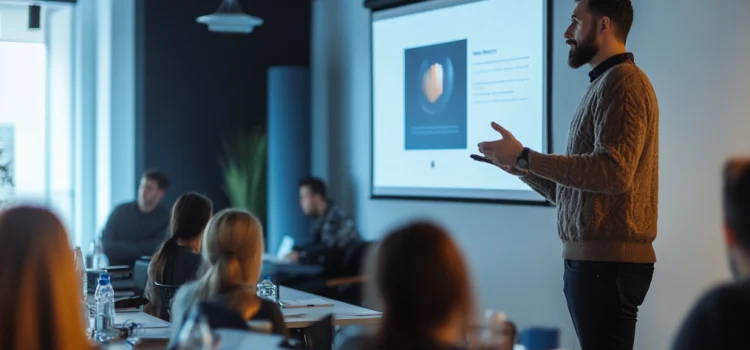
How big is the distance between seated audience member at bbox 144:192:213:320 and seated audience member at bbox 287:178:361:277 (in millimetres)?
2644

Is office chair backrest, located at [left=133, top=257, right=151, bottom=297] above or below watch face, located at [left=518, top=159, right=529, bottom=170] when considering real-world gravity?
below

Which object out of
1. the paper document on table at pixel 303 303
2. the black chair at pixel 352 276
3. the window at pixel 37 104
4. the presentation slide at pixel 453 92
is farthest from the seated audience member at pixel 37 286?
the window at pixel 37 104

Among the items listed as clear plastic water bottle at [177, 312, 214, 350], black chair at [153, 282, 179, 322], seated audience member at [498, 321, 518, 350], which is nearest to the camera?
clear plastic water bottle at [177, 312, 214, 350]

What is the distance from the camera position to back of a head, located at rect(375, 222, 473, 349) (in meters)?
1.85

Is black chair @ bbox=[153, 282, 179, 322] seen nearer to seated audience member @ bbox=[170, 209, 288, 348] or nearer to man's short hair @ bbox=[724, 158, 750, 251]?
seated audience member @ bbox=[170, 209, 288, 348]

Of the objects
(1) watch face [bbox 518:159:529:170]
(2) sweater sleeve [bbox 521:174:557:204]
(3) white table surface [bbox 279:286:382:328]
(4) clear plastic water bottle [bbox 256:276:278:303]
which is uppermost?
(1) watch face [bbox 518:159:529:170]

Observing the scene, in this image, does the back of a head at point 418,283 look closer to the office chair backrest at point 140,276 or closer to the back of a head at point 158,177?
the office chair backrest at point 140,276

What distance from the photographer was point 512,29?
6215 mm

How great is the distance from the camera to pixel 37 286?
1.96 meters

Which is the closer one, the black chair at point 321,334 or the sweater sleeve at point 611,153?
the sweater sleeve at point 611,153

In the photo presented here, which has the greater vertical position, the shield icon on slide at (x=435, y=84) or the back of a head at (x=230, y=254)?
the shield icon on slide at (x=435, y=84)

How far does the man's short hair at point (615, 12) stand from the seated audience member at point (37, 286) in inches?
80.7

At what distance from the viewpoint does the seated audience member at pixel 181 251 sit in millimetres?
4496

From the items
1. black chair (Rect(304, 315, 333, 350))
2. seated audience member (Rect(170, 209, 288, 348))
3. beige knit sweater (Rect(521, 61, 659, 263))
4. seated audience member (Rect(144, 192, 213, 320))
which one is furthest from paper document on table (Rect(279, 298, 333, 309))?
beige knit sweater (Rect(521, 61, 659, 263))
